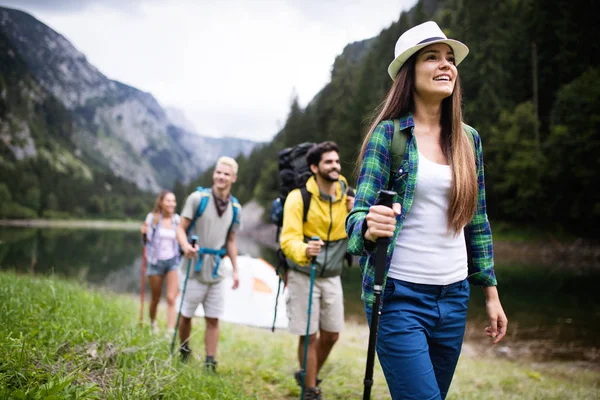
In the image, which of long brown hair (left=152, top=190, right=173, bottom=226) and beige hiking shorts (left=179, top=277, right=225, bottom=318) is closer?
beige hiking shorts (left=179, top=277, right=225, bottom=318)

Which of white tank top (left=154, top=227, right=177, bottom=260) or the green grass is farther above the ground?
white tank top (left=154, top=227, right=177, bottom=260)

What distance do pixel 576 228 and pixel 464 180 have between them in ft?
129

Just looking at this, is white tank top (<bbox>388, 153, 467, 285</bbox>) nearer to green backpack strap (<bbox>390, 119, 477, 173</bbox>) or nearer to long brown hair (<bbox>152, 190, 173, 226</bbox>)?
green backpack strap (<bbox>390, 119, 477, 173</bbox>)

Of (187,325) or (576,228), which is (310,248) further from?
(576,228)

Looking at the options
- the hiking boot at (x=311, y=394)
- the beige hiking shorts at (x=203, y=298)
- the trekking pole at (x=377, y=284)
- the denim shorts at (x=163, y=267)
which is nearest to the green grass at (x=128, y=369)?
the hiking boot at (x=311, y=394)

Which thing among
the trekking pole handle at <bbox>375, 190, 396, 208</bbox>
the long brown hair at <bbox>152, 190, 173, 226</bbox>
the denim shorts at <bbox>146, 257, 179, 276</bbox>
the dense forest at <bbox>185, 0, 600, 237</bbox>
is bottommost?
the denim shorts at <bbox>146, 257, 179, 276</bbox>

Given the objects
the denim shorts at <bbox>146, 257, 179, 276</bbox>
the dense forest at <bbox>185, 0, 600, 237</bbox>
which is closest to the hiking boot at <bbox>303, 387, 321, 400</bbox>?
the denim shorts at <bbox>146, 257, 179, 276</bbox>

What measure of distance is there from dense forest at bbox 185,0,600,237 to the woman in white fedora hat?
25962mm

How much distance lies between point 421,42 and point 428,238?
1043 mm

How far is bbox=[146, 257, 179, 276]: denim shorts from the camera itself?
8.40m

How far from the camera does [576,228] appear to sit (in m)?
35.6

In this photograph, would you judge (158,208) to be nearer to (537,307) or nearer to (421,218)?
(421,218)

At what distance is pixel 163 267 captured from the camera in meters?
8.46

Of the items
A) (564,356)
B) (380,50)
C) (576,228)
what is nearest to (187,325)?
(564,356)
